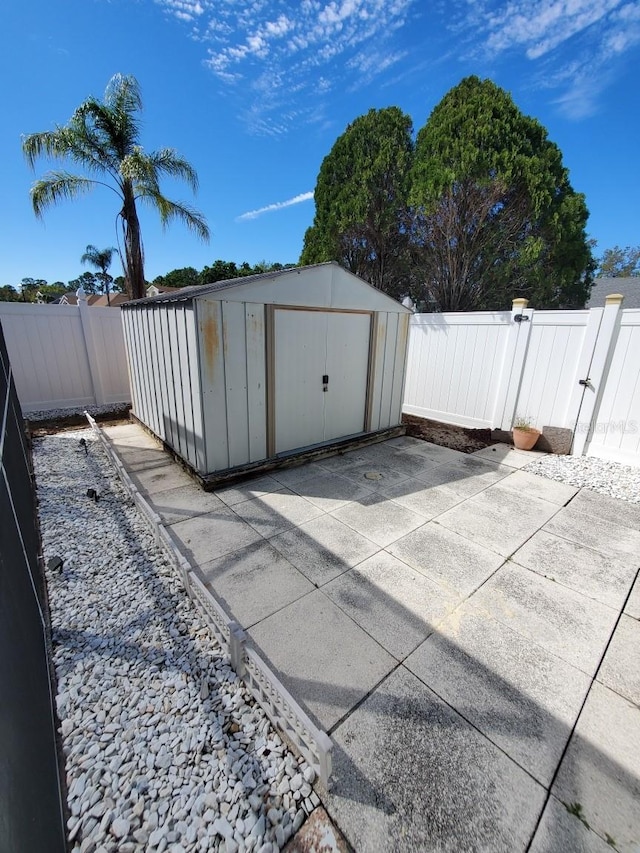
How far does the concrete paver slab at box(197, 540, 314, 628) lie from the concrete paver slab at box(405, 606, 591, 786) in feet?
3.14

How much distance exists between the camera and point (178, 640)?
2.13 meters

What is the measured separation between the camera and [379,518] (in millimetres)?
3586

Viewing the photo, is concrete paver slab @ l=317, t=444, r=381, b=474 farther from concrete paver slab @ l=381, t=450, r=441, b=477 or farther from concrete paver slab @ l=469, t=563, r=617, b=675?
concrete paver slab @ l=469, t=563, r=617, b=675

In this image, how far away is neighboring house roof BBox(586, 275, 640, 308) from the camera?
42.4 feet

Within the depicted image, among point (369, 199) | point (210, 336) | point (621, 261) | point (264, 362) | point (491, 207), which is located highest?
point (621, 261)

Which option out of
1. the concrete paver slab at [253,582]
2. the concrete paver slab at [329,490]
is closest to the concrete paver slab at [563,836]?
the concrete paver slab at [253,582]

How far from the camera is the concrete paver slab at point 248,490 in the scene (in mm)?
3896

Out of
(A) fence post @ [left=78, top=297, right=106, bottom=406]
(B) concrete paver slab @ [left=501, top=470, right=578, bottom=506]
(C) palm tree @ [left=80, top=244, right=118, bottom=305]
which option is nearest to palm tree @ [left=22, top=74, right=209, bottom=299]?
(A) fence post @ [left=78, top=297, right=106, bottom=406]

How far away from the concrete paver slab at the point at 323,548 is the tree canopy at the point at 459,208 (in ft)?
33.5

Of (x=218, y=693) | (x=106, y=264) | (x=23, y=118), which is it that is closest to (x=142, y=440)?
(x=218, y=693)

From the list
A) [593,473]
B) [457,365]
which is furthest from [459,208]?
[593,473]

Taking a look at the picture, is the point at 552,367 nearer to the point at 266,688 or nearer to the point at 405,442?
the point at 405,442

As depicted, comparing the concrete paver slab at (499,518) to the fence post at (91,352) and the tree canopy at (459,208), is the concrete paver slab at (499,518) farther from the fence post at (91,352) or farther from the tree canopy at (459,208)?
the tree canopy at (459,208)

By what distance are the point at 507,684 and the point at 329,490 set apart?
8.31 ft
